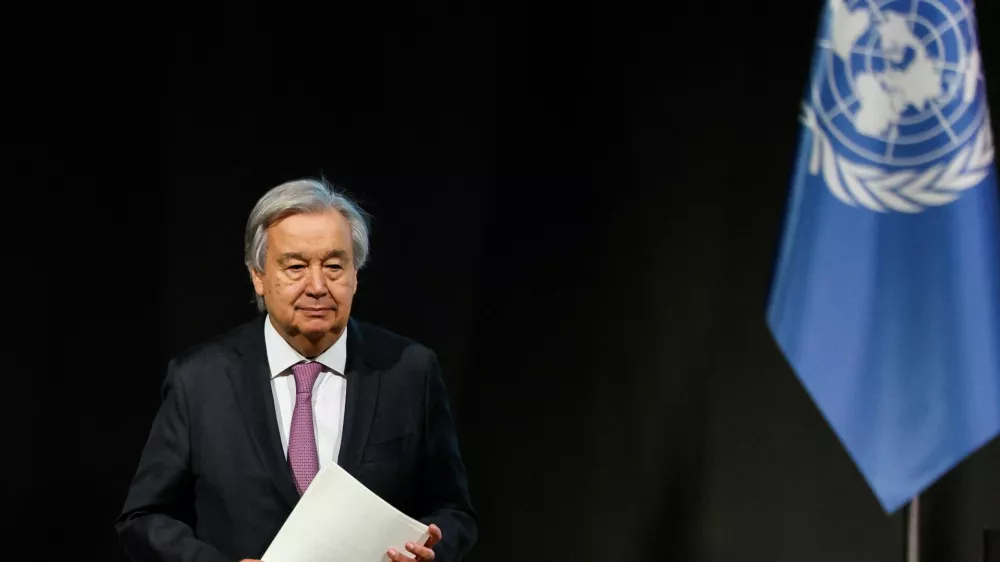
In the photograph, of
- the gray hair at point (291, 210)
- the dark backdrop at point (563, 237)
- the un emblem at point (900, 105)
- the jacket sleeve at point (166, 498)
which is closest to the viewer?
the jacket sleeve at point (166, 498)

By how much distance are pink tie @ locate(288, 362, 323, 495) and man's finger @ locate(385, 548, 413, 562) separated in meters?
0.21

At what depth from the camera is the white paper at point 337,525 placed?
6.20 ft

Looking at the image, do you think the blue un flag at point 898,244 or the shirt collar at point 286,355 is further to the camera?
the blue un flag at point 898,244

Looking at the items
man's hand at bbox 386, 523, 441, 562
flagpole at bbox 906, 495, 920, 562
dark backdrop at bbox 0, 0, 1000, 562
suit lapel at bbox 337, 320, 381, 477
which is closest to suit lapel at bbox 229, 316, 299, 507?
suit lapel at bbox 337, 320, 381, 477

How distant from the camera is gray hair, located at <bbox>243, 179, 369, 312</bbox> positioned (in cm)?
210

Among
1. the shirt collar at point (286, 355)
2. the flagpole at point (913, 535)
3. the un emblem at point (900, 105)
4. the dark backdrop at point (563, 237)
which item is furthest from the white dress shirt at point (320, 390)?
the flagpole at point (913, 535)

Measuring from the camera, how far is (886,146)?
102 inches

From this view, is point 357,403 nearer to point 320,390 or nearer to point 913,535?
point 320,390

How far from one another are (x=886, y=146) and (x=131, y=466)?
198 centimetres

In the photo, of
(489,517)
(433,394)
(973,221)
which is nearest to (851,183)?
(973,221)

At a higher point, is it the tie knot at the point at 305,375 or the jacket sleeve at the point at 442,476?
the tie knot at the point at 305,375

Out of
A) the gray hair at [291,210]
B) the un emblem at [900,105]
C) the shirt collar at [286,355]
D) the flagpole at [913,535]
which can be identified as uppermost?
the un emblem at [900,105]

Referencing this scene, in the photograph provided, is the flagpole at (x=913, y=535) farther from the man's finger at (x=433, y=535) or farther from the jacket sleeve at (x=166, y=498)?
the jacket sleeve at (x=166, y=498)

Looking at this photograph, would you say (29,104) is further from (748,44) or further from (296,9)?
(748,44)
